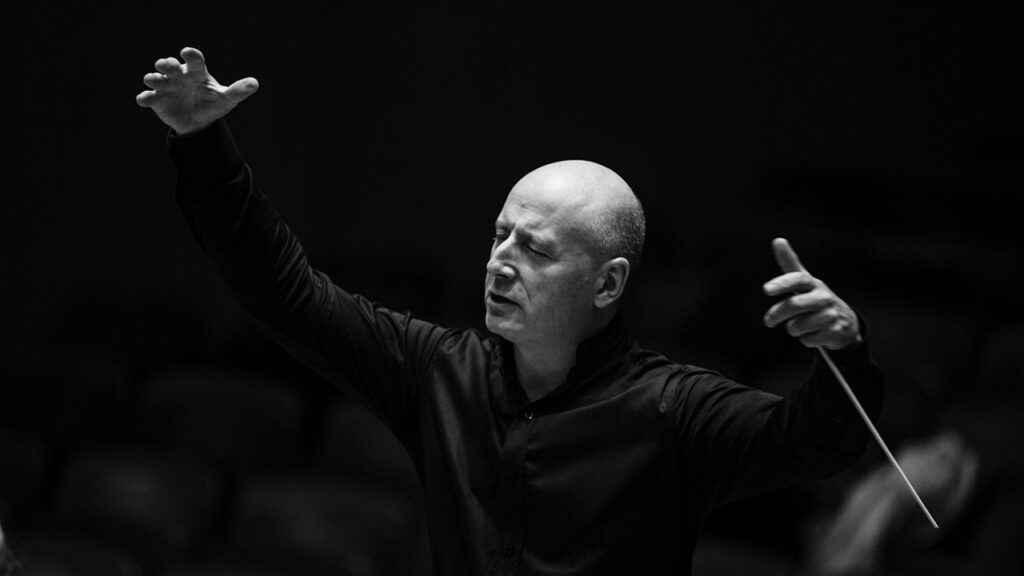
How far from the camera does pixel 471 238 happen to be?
2.56 metres

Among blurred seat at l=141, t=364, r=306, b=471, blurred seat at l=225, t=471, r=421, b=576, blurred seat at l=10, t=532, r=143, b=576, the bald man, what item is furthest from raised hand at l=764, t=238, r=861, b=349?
blurred seat at l=141, t=364, r=306, b=471

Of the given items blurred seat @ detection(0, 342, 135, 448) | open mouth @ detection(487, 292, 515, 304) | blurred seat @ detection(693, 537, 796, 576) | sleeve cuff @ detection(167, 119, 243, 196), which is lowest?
blurred seat @ detection(693, 537, 796, 576)

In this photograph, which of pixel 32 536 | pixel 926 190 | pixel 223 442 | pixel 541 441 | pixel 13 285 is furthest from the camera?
pixel 13 285

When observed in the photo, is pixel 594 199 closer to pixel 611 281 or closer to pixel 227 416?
pixel 611 281

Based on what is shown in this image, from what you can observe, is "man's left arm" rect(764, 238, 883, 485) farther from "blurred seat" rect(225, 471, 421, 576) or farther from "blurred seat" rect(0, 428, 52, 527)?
"blurred seat" rect(0, 428, 52, 527)

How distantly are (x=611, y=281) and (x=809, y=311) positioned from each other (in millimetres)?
188

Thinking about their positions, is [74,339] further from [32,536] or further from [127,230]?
[32,536]

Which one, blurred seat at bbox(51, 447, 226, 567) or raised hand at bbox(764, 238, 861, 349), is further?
blurred seat at bbox(51, 447, 226, 567)

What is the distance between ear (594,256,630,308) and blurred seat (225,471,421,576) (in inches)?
34.6

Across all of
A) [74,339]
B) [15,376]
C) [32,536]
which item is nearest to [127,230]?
[74,339]

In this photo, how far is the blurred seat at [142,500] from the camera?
1841 millimetres

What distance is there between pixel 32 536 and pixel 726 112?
130 cm

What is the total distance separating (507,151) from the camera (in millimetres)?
2521

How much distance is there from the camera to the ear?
3.03ft
